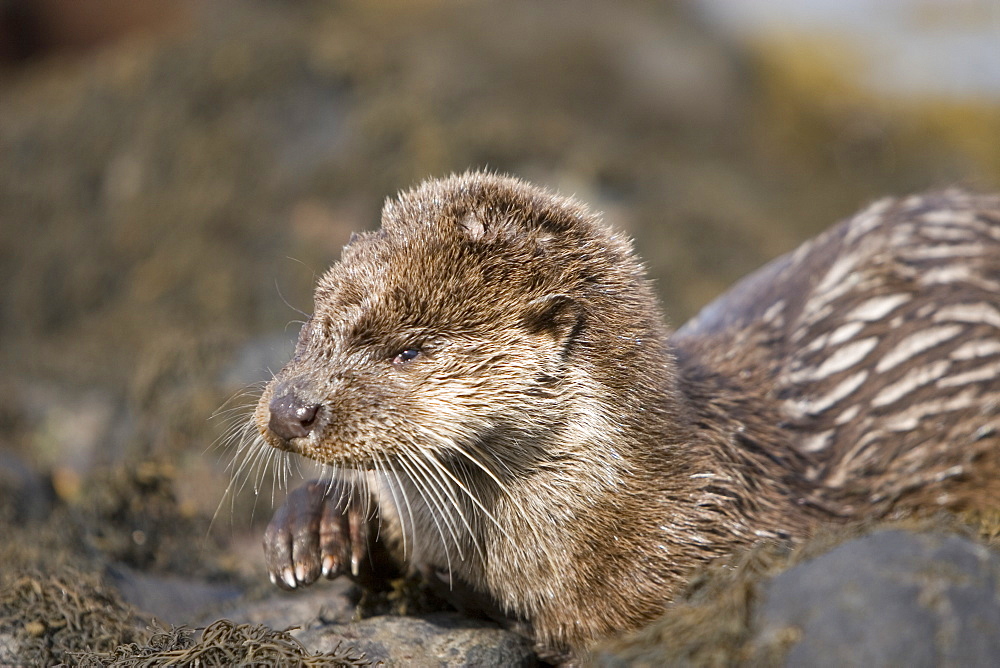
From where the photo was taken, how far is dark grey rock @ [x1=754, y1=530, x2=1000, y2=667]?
1727mm

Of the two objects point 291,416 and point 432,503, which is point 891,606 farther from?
point 291,416

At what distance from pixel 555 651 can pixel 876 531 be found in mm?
984

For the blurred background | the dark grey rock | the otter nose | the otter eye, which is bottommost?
the dark grey rock

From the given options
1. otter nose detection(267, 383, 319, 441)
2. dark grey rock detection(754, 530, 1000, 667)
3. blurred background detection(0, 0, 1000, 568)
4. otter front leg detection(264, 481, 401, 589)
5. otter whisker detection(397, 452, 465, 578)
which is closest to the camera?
dark grey rock detection(754, 530, 1000, 667)

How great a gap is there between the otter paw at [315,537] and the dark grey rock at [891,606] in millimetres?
1226

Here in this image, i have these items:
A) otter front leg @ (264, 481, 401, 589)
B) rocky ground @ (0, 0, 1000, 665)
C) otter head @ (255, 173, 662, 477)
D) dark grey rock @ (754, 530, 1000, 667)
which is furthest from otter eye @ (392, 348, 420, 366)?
dark grey rock @ (754, 530, 1000, 667)

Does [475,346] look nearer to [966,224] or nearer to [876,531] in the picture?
[876,531]

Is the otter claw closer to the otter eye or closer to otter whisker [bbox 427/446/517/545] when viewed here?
otter whisker [bbox 427/446/517/545]

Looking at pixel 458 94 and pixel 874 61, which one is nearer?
pixel 458 94

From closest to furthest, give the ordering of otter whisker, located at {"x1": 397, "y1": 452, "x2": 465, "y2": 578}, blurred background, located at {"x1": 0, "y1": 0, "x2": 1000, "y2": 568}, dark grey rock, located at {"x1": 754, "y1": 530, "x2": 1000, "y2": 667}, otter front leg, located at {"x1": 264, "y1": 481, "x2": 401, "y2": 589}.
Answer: dark grey rock, located at {"x1": 754, "y1": 530, "x2": 1000, "y2": 667} < otter whisker, located at {"x1": 397, "y1": 452, "x2": 465, "y2": 578} < otter front leg, located at {"x1": 264, "y1": 481, "x2": 401, "y2": 589} < blurred background, located at {"x1": 0, "y1": 0, "x2": 1000, "y2": 568}

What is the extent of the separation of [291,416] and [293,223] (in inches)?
211

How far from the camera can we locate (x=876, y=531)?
194 centimetres

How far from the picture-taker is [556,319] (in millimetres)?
2432

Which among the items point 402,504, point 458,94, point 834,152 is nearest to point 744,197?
point 834,152
